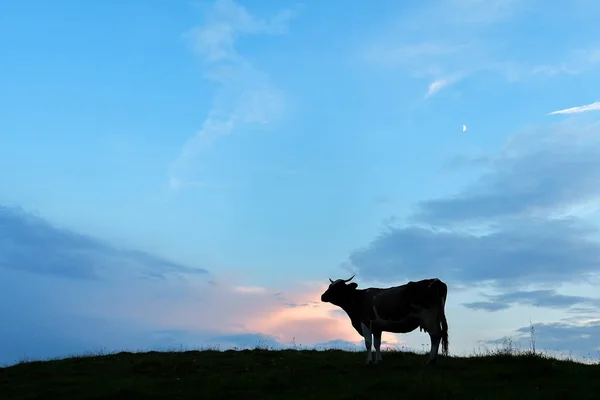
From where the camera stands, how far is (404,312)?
20797mm

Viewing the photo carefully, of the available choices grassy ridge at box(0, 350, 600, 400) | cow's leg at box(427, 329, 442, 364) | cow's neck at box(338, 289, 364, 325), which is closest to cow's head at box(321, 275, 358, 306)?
cow's neck at box(338, 289, 364, 325)

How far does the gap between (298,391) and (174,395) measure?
149 inches

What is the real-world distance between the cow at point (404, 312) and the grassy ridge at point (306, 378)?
3.17 ft

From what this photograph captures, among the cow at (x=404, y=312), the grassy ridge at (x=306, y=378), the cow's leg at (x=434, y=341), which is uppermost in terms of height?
the cow at (x=404, y=312)

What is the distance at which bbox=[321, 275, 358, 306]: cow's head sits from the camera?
2347cm

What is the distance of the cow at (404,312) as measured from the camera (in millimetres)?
20359

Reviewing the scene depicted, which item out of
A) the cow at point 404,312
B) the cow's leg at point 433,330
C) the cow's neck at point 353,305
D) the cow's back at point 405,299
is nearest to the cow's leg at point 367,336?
the cow at point 404,312

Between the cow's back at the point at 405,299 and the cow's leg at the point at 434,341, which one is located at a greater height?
the cow's back at the point at 405,299

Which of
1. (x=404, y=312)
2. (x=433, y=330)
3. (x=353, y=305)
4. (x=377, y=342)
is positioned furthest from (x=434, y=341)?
(x=353, y=305)

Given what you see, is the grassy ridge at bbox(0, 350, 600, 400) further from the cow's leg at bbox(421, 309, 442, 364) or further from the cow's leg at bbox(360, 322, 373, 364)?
the cow's leg at bbox(360, 322, 373, 364)

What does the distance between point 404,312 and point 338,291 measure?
3517mm

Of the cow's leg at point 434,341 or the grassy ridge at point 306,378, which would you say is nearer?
the grassy ridge at point 306,378

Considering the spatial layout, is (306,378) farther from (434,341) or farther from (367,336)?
(434,341)

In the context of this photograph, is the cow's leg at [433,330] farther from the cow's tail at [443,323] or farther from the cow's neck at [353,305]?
the cow's neck at [353,305]
